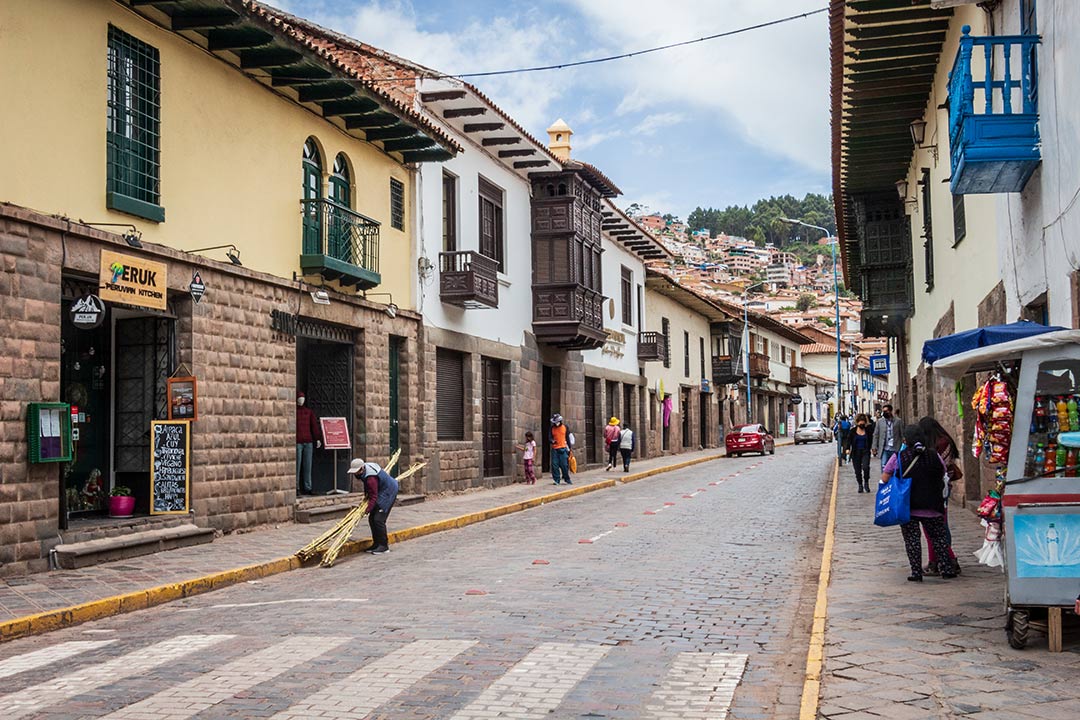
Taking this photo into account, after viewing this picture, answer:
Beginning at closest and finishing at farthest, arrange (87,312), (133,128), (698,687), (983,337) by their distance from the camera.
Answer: (698,687) < (983,337) < (87,312) < (133,128)

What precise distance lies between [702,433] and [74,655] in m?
44.2

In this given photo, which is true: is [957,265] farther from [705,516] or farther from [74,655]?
[74,655]

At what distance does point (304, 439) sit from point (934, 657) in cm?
1230

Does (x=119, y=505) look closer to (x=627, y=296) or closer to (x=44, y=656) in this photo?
(x=44, y=656)

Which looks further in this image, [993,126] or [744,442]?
[744,442]

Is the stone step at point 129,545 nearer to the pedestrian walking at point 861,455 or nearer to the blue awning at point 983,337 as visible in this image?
the blue awning at point 983,337

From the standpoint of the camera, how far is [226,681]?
672 cm

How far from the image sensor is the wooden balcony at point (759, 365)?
2271 inches

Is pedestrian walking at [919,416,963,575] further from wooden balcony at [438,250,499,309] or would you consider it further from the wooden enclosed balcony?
wooden balcony at [438,250,499,309]

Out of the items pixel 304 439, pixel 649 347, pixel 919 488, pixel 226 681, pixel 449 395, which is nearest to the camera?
pixel 226 681

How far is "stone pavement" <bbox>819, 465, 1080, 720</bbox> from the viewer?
19.4 feet

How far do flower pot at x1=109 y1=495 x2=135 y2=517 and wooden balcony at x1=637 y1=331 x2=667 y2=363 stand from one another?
2582 centimetres

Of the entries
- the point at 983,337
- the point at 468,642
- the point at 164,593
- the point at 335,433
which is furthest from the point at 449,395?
the point at 983,337

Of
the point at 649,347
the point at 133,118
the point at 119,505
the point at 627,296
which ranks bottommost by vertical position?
the point at 119,505
